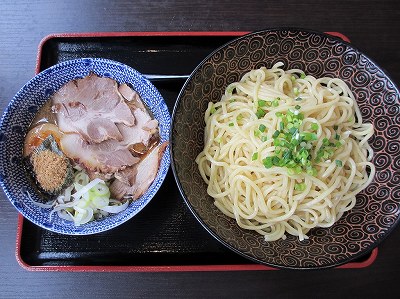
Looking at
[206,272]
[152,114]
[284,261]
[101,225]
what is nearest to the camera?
[284,261]

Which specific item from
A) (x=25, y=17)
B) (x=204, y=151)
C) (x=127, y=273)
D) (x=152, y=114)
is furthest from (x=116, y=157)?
(x=25, y=17)

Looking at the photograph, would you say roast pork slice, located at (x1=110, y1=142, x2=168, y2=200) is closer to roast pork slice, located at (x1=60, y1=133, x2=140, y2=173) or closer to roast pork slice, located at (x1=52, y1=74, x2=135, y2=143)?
roast pork slice, located at (x1=60, y1=133, x2=140, y2=173)

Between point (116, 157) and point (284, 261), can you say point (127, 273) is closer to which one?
point (116, 157)

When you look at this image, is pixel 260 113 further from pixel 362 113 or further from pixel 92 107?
pixel 92 107

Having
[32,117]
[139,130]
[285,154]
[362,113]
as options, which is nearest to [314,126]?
[285,154]

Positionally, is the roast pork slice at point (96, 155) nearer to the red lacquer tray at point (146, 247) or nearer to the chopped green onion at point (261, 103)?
the red lacquer tray at point (146, 247)
